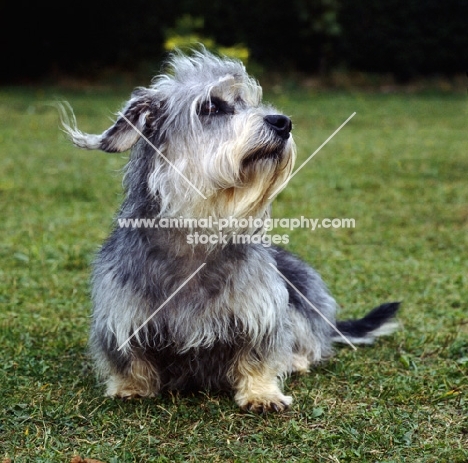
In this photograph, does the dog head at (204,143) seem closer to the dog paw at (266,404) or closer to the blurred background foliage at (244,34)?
the dog paw at (266,404)

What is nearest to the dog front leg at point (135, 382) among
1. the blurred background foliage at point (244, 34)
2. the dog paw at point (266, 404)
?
the dog paw at point (266, 404)

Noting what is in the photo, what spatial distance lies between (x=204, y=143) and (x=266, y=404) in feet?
3.91

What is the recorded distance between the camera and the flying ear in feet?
11.4

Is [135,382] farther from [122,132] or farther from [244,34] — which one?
[244,34]

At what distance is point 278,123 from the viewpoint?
3.33 metres

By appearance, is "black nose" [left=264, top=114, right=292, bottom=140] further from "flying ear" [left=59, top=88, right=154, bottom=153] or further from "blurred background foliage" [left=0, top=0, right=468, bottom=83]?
"blurred background foliage" [left=0, top=0, right=468, bottom=83]

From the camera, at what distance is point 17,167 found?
9.47m

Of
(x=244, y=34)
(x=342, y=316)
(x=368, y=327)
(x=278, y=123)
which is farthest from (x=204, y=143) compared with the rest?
(x=244, y=34)

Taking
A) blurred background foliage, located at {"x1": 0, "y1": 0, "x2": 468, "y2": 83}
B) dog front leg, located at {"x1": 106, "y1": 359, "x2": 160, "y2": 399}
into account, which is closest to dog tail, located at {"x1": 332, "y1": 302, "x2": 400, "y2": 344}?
dog front leg, located at {"x1": 106, "y1": 359, "x2": 160, "y2": 399}

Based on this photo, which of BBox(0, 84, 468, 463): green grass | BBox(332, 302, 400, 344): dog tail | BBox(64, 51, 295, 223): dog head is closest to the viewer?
BBox(0, 84, 468, 463): green grass

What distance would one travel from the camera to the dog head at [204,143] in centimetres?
334

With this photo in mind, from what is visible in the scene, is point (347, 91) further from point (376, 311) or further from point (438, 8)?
point (376, 311)

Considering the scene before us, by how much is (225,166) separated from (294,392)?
46.7 inches

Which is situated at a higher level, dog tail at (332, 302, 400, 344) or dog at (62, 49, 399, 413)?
dog at (62, 49, 399, 413)
